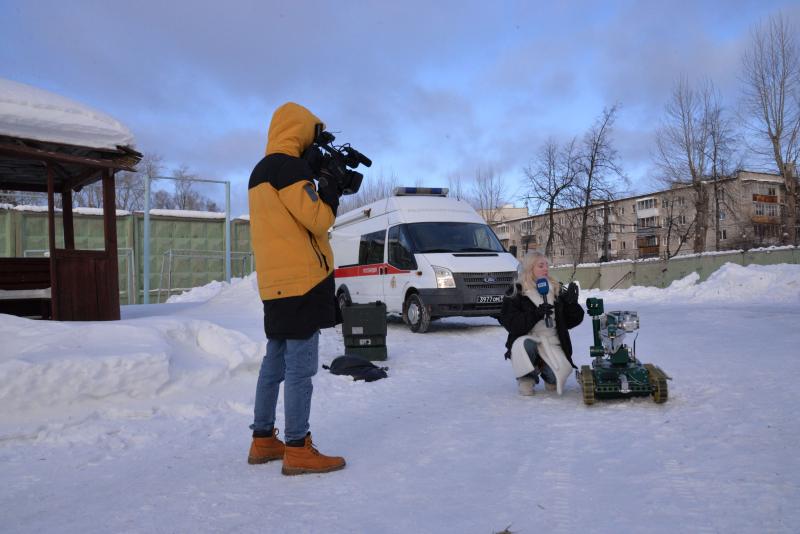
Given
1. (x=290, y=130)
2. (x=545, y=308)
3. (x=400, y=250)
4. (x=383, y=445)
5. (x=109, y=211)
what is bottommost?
(x=383, y=445)

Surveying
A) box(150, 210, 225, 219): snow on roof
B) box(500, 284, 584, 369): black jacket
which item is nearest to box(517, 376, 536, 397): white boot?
box(500, 284, 584, 369): black jacket

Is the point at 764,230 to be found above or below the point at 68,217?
above

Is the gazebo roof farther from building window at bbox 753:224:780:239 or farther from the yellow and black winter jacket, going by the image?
building window at bbox 753:224:780:239

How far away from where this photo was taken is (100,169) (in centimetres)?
841

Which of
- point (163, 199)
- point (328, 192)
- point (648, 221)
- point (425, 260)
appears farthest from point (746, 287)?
point (648, 221)

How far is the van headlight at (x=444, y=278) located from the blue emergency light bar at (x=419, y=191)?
2599mm

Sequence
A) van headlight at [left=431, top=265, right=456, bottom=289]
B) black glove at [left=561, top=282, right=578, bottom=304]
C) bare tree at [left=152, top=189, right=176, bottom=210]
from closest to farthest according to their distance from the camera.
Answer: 1. black glove at [left=561, top=282, right=578, bottom=304]
2. van headlight at [left=431, top=265, right=456, bottom=289]
3. bare tree at [left=152, top=189, right=176, bottom=210]

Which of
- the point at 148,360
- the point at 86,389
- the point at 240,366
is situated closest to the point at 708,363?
the point at 240,366

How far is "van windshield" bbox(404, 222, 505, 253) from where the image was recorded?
1211 centimetres

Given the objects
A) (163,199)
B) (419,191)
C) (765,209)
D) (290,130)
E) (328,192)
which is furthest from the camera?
(765,209)

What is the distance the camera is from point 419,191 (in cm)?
1361

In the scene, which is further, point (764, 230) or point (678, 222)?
point (678, 222)

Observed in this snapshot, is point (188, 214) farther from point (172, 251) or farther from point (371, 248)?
point (371, 248)

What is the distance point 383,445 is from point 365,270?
32.2 feet
